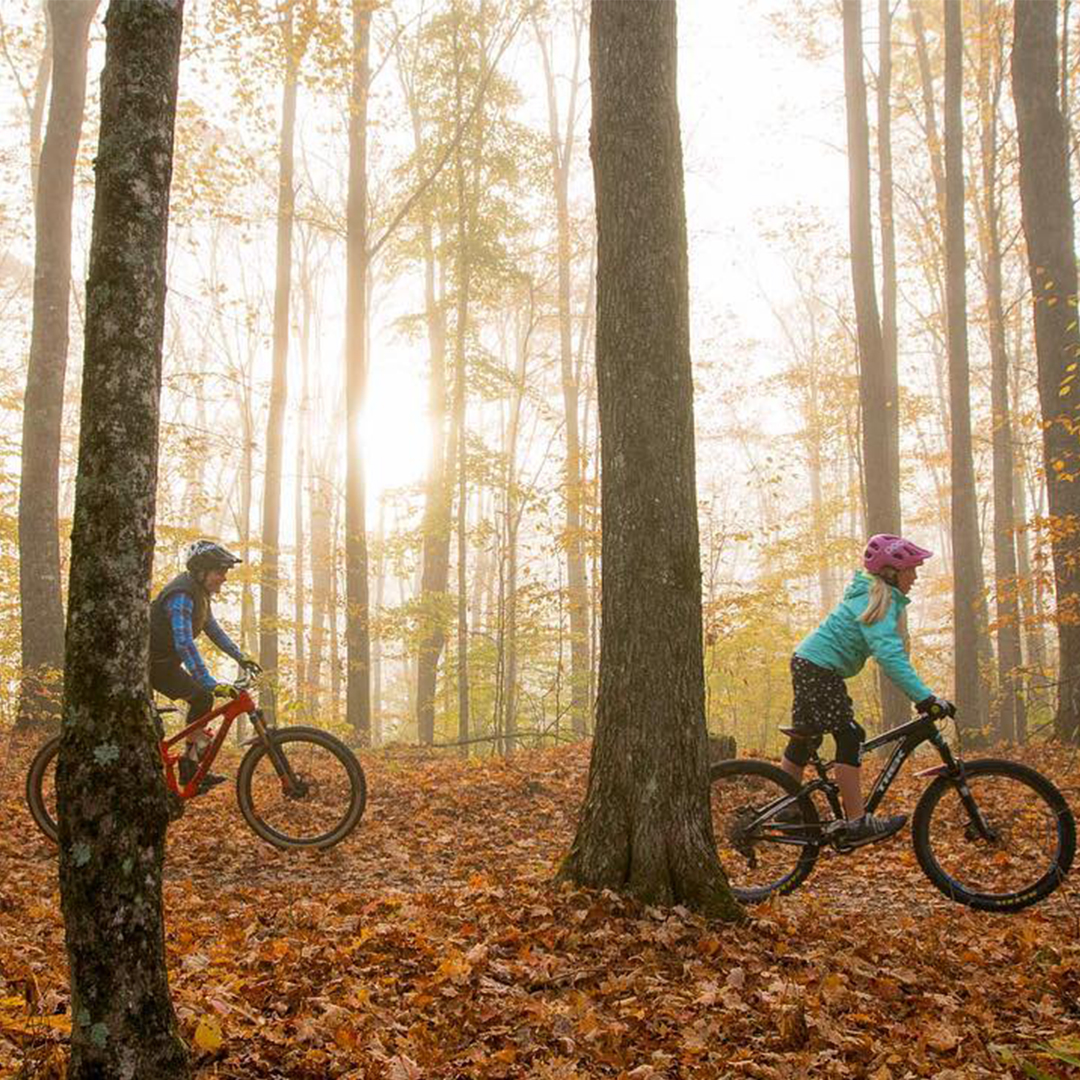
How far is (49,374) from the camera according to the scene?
10.9m

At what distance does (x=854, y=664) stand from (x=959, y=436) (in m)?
8.48

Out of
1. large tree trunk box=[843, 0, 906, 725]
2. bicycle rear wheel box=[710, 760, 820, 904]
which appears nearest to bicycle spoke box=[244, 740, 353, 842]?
bicycle rear wheel box=[710, 760, 820, 904]

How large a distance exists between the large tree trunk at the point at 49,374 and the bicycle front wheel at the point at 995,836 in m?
9.28

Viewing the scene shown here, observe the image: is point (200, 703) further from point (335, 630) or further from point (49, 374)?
point (335, 630)

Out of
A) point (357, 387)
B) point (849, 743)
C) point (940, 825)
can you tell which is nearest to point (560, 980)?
point (849, 743)

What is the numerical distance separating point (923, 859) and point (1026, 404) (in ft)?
76.4

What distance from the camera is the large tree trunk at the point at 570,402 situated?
17016 mm

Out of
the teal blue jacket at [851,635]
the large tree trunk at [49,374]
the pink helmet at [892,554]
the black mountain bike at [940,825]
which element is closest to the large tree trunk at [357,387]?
the large tree trunk at [49,374]

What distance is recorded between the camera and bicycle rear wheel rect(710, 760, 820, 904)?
18.6 feet

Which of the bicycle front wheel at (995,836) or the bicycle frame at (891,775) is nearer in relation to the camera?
the bicycle front wheel at (995,836)

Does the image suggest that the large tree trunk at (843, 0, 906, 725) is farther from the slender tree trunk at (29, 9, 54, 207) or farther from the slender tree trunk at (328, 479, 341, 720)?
the slender tree trunk at (29, 9, 54, 207)

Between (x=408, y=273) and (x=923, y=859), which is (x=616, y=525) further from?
Result: (x=408, y=273)

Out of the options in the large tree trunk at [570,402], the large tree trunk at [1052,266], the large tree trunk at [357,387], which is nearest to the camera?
the large tree trunk at [1052,266]

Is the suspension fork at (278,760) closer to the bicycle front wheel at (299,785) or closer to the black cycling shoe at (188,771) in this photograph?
the bicycle front wheel at (299,785)
